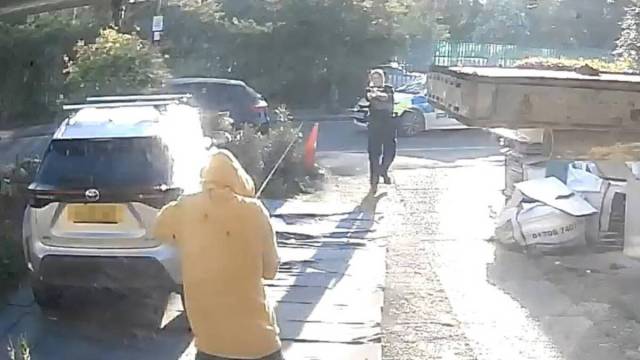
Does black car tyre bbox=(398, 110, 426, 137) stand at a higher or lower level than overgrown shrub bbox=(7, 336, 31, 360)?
lower

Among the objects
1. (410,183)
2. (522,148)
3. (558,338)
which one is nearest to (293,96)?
(410,183)

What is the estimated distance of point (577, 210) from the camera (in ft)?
35.2

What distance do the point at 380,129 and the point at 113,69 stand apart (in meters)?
3.96

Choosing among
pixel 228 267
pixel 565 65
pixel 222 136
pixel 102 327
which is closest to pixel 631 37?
pixel 565 65

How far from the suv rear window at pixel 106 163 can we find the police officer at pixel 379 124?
7.00m

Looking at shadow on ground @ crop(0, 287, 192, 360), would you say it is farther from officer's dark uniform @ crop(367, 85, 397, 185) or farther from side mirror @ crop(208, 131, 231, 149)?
officer's dark uniform @ crop(367, 85, 397, 185)

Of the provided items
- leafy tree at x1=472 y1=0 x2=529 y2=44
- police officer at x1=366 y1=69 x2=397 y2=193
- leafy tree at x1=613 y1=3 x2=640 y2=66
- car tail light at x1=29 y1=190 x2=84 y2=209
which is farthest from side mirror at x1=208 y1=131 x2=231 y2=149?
leafy tree at x1=472 y1=0 x2=529 y2=44

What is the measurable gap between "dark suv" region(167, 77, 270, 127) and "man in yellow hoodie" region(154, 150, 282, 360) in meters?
14.9

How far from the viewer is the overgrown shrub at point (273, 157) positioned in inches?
574

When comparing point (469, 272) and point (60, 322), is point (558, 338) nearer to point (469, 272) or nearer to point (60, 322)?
point (469, 272)

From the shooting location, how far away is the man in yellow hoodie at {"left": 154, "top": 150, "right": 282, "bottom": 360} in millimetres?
4852

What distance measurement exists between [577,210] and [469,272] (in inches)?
64.3

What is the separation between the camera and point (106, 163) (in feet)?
25.4

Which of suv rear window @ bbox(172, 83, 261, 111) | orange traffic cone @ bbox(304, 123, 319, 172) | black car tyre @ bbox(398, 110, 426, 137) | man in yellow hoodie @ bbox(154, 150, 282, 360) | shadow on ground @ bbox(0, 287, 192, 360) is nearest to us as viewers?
man in yellow hoodie @ bbox(154, 150, 282, 360)
